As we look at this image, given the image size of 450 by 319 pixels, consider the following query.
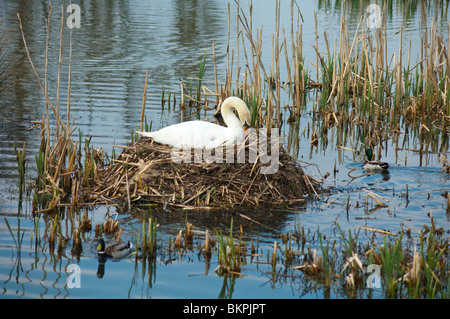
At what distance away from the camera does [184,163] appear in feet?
27.1

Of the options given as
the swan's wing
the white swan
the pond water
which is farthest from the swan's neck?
the pond water

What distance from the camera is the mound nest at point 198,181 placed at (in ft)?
26.2

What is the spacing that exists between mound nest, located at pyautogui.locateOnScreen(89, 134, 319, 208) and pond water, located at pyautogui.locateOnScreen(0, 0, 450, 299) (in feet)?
0.88

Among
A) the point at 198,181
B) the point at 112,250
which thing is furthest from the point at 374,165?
the point at 112,250

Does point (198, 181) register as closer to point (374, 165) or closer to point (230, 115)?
point (230, 115)

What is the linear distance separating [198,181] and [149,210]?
0.74 metres

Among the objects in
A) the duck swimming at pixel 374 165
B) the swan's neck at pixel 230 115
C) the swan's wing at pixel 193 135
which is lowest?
the duck swimming at pixel 374 165

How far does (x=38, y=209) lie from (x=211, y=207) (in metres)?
2.18

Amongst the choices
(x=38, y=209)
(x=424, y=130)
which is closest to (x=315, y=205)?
(x=38, y=209)

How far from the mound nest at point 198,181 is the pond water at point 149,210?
0.27 meters

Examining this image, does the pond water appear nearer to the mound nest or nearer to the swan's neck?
the mound nest

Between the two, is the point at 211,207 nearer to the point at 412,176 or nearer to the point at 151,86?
the point at 412,176

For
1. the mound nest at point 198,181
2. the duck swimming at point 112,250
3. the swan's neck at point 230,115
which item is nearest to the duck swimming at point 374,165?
the mound nest at point 198,181

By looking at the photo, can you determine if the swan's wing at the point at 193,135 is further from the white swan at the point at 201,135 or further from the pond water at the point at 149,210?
the pond water at the point at 149,210
